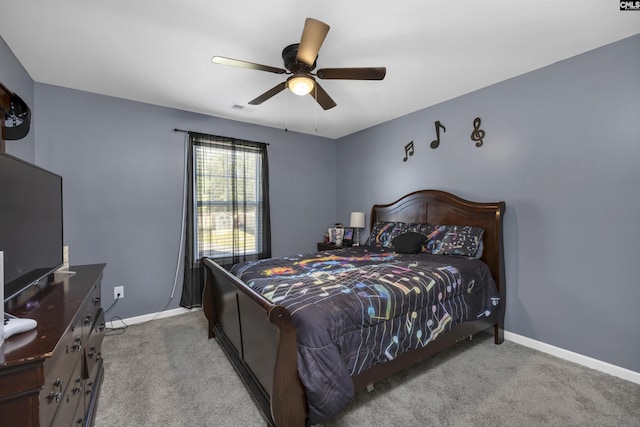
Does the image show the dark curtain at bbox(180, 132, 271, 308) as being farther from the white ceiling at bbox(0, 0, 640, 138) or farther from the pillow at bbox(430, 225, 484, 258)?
the pillow at bbox(430, 225, 484, 258)

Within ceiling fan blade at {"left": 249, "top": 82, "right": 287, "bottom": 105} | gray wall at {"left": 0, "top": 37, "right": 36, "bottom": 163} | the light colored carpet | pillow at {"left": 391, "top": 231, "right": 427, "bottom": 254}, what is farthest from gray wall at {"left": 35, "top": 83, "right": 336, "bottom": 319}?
pillow at {"left": 391, "top": 231, "right": 427, "bottom": 254}

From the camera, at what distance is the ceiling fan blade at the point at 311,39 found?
5.06 feet

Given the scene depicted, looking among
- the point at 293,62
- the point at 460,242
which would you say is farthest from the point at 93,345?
the point at 460,242

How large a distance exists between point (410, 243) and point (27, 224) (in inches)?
117

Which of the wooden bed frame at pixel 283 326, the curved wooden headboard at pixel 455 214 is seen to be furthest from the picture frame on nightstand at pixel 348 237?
the wooden bed frame at pixel 283 326

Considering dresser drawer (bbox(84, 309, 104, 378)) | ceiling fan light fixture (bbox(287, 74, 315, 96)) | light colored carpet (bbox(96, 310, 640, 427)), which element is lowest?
light colored carpet (bbox(96, 310, 640, 427))

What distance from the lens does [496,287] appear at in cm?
267

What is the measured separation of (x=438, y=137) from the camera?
3346mm

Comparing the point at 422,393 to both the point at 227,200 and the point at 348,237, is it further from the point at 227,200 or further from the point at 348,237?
the point at 227,200

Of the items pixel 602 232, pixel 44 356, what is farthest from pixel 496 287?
pixel 44 356

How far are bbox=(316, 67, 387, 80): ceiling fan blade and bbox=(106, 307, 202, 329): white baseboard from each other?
310cm

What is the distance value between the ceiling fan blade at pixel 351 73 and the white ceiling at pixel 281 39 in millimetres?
279

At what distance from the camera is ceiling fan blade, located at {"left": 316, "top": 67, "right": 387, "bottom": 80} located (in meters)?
1.94

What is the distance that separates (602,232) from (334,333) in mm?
2321
